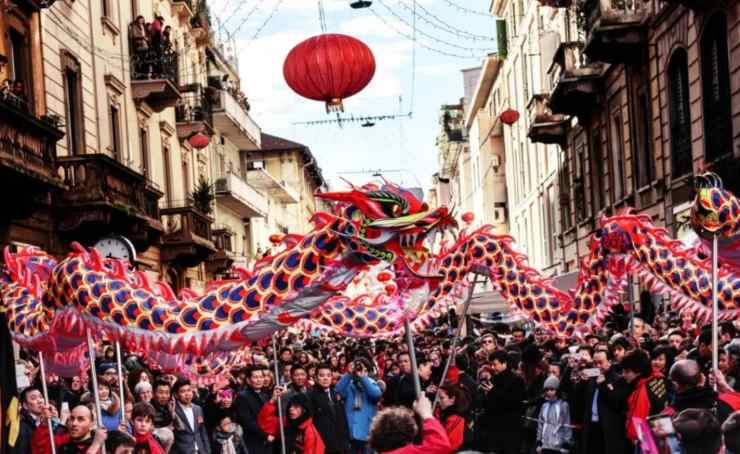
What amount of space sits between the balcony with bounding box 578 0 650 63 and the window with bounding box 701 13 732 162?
4.09 meters

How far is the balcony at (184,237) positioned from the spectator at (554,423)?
20.0 m

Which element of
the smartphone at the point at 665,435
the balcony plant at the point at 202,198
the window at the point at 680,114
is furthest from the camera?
the balcony plant at the point at 202,198

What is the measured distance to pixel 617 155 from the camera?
100 feet

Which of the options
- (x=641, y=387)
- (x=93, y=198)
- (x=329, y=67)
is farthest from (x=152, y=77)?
(x=641, y=387)

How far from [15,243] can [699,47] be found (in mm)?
10761

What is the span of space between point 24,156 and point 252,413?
22.1ft

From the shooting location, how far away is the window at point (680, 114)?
23734mm

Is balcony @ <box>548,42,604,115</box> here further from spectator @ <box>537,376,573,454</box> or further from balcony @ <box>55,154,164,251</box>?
spectator @ <box>537,376,573,454</box>

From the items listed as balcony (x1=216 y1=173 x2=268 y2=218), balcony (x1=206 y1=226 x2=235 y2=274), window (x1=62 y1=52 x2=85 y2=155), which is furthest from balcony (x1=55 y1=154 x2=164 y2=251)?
balcony (x1=216 y1=173 x2=268 y2=218)

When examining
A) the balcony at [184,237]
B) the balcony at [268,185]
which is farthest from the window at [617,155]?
the balcony at [268,185]

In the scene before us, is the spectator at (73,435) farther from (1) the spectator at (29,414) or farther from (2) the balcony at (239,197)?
(2) the balcony at (239,197)

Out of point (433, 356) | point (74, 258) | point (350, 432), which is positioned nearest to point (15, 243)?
point (433, 356)

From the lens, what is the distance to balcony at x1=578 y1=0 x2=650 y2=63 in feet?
85.0

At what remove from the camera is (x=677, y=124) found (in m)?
24.5
